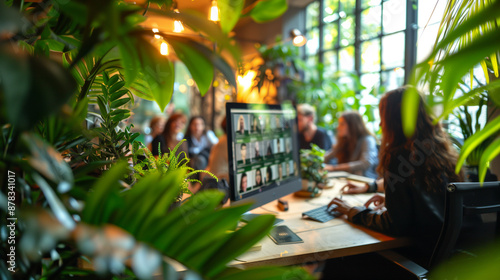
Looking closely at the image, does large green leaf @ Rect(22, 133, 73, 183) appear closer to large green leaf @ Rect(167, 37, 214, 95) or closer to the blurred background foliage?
the blurred background foliage

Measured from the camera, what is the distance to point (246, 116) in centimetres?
138

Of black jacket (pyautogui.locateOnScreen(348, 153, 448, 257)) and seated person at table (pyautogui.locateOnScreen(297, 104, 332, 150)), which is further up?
seated person at table (pyautogui.locateOnScreen(297, 104, 332, 150))

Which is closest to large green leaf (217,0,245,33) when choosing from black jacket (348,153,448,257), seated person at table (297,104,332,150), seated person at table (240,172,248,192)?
seated person at table (240,172,248,192)

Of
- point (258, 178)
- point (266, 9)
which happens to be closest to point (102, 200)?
point (266, 9)

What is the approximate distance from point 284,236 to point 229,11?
97 cm

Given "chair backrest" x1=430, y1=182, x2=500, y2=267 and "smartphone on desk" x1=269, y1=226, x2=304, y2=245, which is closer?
"chair backrest" x1=430, y1=182, x2=500, y2=267

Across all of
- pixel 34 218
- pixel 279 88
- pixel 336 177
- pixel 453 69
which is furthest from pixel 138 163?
pixel 279 88

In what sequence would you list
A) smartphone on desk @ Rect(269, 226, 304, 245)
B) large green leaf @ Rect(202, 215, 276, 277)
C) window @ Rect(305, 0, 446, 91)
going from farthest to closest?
window @ Rect(305, 0, 446, 91)
smartphone on desk @ Rect(269, 226, 304, 245)
large green leaf @ Rect(202, 215, 276, 277)

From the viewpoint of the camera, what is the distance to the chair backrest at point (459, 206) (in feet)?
3.37

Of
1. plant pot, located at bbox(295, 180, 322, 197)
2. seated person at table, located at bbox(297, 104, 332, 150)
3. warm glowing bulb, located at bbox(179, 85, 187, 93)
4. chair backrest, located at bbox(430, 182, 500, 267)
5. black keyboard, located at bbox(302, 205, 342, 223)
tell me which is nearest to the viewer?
chair backrest, located at bbox(430, 182, 500, 267)

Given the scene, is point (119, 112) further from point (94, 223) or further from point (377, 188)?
point (377, 188)

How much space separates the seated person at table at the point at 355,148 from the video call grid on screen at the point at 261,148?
1.44 meters

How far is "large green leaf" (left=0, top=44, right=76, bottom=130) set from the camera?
1.03 ft

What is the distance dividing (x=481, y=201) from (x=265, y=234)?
1006 millimetres
